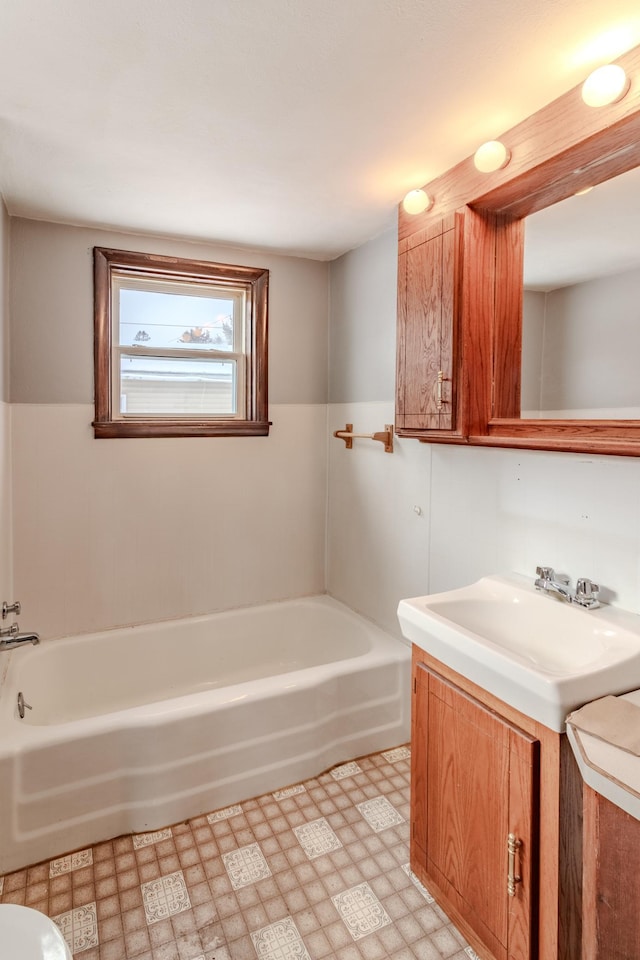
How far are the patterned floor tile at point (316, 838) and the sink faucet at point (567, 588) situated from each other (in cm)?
110

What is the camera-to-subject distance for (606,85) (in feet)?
4.23

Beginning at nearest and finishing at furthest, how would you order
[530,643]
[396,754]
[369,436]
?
[530,643], [396,754], [369,436]

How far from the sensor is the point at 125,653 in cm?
266

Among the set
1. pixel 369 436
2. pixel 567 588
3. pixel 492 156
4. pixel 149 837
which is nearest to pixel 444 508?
pixel 369 436

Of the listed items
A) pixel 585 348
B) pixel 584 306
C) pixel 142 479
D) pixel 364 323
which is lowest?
pixel 142 479

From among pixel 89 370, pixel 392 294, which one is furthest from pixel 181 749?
pixel 392 294

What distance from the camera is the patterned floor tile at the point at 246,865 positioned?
1.72 metres

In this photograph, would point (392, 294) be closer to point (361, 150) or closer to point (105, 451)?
point (361, 150)

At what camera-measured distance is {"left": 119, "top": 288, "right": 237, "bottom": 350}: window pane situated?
271cm

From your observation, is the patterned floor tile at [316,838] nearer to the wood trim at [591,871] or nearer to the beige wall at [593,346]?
the wood trim at [591,871]

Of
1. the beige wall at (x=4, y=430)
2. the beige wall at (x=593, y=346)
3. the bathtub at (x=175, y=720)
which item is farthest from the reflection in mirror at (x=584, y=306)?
the beige wall at (x=4, y=430)

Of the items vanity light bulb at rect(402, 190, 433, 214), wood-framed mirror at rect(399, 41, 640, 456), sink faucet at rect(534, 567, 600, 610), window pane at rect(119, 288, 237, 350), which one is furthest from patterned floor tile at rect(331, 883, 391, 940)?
window pane at rect(119, 288, 237, 350)

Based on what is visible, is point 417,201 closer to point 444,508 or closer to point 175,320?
point 444,508

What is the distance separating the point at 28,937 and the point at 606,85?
7.01 ft
